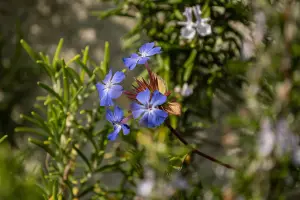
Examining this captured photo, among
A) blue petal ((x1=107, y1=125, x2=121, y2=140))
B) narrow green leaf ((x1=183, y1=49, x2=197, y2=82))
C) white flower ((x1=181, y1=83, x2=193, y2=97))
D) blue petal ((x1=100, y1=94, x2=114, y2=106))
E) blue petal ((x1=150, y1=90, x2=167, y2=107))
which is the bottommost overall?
white flower ((x1=181, y1=83, x2=193, y2=97))

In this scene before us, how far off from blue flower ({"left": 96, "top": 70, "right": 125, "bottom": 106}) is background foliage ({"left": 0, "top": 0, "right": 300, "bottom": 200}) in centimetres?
13

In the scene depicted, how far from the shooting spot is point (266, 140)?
83cm

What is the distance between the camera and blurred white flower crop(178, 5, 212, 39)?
1171mm

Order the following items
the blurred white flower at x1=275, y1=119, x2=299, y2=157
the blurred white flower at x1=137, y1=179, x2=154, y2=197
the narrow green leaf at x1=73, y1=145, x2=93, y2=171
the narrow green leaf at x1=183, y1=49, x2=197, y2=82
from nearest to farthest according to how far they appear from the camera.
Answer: the blurred white flower at x1=275, y1=119, x2=299, y2=157 < the blurred white flower at x1=137, y1=179, x2=154, y2=197 < the narrow green leaf at x1=73, y1=145, x2=93, y2=171 < the narrow green leaf at x1=183, y1=49, x2=197, y2=82

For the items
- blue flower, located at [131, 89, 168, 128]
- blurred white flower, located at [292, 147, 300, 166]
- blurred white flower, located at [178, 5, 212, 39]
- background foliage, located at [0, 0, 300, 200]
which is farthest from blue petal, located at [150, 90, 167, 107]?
blurred white flower, located at [178, 5, 212, 39]

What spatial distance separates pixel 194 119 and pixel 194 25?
0.43m

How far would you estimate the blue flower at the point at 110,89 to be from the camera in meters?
0.87

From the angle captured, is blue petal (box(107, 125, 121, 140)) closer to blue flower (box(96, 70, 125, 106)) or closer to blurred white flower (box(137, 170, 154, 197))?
Answer: blue flower (box(96, 70, 125, 106))

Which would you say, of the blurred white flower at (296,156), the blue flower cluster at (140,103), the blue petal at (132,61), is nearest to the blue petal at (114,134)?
the blue flower cluster at (140,103)

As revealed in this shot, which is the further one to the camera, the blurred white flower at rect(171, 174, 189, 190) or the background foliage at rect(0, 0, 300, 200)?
the blurred white flower at rect(171, 174, 189, 190)

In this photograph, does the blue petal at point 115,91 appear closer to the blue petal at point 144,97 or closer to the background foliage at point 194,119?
the blue petal at point 144,97

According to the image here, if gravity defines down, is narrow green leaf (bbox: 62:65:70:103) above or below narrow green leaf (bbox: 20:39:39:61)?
below

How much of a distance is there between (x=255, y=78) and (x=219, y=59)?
45 cm

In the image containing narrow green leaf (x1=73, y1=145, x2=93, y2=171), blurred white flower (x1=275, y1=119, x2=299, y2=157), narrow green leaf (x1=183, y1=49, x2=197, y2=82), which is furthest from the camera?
narrow green leaf (x1=183, y1=49, x2=197, y2=82)
